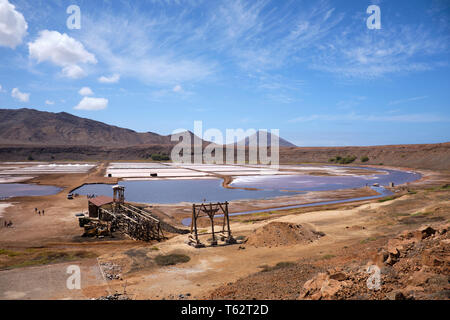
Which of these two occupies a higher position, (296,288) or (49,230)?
(296,288)

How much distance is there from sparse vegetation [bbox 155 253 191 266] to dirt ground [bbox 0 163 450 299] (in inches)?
8.9

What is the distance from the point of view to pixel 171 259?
16062 mm

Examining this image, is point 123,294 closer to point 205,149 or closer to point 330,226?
point 330,226

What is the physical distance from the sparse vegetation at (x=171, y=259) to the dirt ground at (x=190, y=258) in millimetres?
226

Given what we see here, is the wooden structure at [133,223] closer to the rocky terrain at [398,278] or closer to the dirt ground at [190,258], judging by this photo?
the dirt ground at [190,258]

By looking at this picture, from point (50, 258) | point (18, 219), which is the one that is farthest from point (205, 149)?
point (50, 258)

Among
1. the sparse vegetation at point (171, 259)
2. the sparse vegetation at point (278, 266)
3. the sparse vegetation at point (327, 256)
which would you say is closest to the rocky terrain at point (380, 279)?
the sparse vegetation at point (278, 266)

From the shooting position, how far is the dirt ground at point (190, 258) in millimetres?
11594

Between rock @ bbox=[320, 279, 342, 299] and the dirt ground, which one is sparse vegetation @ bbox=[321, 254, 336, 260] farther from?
rock @ bbox=[320, 279, 342, 299]

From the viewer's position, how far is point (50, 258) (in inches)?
672

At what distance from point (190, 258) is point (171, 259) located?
102 cm

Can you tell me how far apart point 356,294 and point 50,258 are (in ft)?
53.0

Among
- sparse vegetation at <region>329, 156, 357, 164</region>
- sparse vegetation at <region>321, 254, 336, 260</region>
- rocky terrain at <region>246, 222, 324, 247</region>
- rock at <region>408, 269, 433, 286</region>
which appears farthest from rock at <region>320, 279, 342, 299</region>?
sparse vegetation at <region>329, 156, 357, 164</region>

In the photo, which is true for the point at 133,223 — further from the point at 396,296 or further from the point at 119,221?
the point at 396,296
